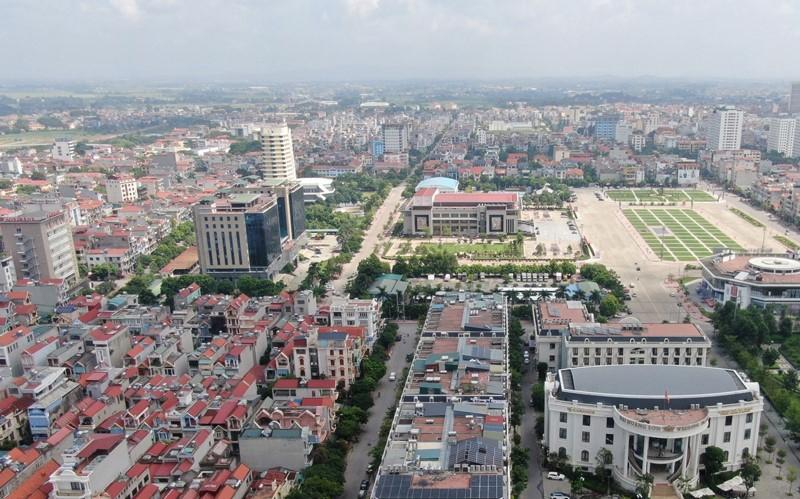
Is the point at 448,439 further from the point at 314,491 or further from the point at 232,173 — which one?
the point at 232,173

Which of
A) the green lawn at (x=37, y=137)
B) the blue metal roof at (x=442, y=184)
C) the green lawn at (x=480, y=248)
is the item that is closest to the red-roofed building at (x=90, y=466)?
the green lawn at (x=480, y=248)

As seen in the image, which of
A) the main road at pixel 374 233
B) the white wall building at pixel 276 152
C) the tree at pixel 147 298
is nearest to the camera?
the tree at pixel 147 298

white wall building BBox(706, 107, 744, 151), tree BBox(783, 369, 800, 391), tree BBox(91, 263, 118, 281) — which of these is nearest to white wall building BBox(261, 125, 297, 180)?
tree BBox(91, 263, 118, 281)

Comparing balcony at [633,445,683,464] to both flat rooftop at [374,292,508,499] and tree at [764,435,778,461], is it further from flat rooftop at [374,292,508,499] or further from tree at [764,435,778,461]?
flat rooftop at [374,292,508,499]

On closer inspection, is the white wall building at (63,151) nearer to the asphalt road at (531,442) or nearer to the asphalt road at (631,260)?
the asphalt road at (631,260)

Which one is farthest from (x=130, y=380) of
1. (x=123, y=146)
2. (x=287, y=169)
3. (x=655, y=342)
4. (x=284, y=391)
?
(x=123, y=146)

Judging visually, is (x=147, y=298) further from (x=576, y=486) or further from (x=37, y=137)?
(x=37, y=137)
